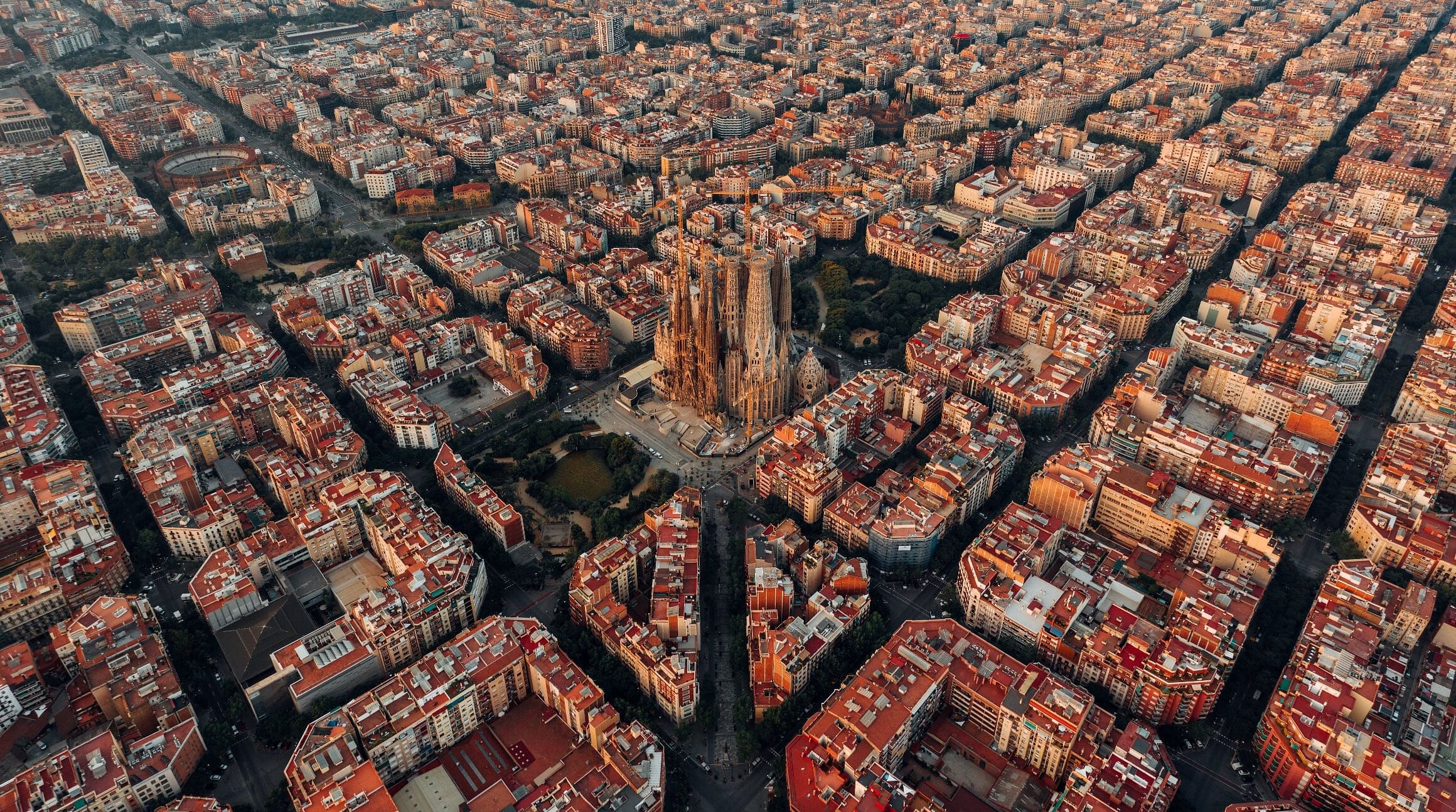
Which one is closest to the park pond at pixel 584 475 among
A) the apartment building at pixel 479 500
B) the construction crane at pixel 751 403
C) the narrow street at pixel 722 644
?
the apartment building at pixel 479 500

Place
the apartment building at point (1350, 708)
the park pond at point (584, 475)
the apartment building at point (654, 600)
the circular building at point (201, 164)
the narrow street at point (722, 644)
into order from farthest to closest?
the circular building at point (201, 164) → the park pond at point (584, 475) → the apartment building at point (654, 600) → the narrow street at point (722, 644) → the apartment building at point (1350, 708)

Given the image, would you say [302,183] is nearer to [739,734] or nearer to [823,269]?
[823,269]

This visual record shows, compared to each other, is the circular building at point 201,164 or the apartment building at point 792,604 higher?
the circular building at point 201,164

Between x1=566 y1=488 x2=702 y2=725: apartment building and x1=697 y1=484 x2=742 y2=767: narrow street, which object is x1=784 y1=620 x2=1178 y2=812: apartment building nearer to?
x1=697 y1=484 x2=742 y2=767: narrow street

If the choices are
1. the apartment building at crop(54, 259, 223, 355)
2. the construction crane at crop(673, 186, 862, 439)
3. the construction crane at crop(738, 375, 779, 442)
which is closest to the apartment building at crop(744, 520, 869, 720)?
the construction crane at crop(738, 375, 779, 442)

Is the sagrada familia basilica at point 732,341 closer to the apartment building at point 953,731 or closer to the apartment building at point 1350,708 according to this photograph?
the apartment building at point 953,731

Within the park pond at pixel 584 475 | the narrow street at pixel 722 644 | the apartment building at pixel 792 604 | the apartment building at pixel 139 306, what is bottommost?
the narrow street at pixel 722 644
